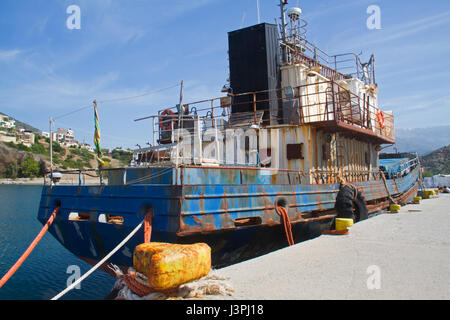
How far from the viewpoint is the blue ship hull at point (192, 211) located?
6512 millimetres

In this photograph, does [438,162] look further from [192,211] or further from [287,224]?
[192,211]

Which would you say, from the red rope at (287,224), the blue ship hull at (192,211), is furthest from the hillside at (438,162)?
the blue ship hull at (192,211)

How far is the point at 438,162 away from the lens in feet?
307

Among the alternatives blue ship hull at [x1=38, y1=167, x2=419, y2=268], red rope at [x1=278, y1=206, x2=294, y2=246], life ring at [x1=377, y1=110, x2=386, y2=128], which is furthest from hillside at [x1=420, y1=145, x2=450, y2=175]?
blue ship hull at [x1=38, y1=167, x2=419, y2=268]

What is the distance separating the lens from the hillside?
87.6 metres

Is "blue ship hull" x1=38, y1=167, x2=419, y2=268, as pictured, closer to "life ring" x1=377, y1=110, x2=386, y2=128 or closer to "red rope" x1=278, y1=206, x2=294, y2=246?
"red rope" x1=278, y1=206, x2=294, y2=246

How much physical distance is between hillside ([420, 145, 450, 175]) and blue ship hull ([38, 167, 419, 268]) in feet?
→ 300

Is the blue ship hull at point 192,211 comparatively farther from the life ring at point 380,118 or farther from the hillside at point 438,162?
the hillside at point 438,162

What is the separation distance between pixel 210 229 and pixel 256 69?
736 cm

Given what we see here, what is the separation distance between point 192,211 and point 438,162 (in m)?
106
